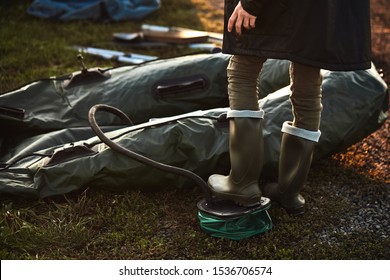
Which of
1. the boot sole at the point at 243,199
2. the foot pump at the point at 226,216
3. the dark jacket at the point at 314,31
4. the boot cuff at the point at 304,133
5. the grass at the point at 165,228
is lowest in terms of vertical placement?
the grass at the point at 165,228

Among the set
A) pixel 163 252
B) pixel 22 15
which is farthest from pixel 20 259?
pixel 22 15

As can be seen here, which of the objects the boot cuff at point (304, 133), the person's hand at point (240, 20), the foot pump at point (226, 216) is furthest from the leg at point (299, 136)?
the person's hand at point (240, 20)

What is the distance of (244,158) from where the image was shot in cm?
225

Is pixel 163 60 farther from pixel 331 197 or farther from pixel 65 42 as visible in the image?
pixel 65 42

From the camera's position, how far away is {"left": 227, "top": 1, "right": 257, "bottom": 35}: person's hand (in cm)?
201

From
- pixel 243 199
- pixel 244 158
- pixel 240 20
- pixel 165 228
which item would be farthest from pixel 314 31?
pixel 165 228

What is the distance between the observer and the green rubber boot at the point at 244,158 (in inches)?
87.5

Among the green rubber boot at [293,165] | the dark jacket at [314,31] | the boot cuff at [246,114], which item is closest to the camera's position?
the dark jacket at [314,31]

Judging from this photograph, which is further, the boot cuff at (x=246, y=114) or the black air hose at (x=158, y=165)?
the black air hose at (x=158, y=165)

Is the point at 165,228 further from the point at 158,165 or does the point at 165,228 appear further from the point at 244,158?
the point at 244,158

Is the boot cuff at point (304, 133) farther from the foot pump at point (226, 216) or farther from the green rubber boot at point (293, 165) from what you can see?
the foot pump at point (226, 216)

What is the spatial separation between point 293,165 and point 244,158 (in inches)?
10.0

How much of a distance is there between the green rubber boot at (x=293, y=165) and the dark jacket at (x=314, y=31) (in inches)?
15.1

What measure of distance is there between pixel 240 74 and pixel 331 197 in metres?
0.88
